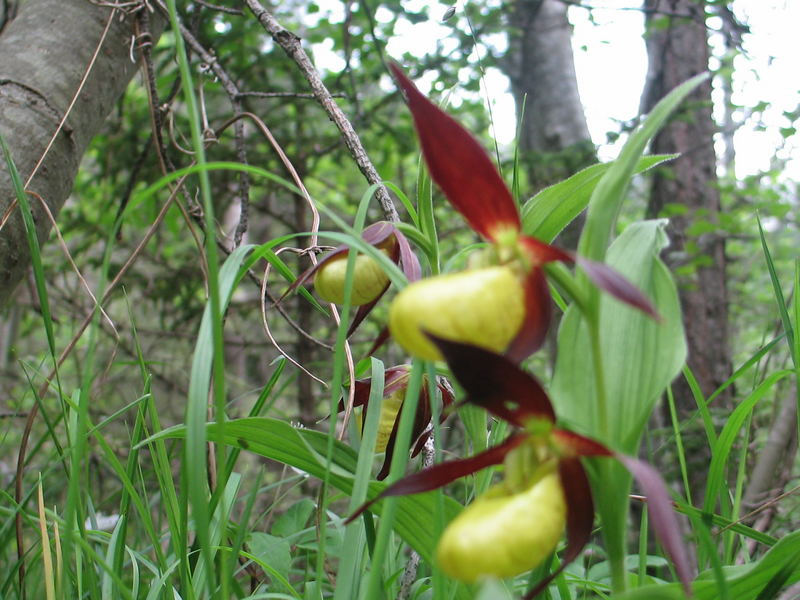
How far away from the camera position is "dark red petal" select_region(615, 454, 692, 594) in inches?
15.7

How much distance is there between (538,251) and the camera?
19.3 inches

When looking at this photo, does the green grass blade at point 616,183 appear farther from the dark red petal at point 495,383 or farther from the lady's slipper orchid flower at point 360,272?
the lady's slipper orchid flower at point 360,272

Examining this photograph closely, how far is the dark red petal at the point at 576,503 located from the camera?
50 cm

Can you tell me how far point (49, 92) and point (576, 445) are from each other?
1247 millimetres

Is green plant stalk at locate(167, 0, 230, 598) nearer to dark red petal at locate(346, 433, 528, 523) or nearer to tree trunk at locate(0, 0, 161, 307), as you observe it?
dark red petal at locate(346, 433, 528, 523)

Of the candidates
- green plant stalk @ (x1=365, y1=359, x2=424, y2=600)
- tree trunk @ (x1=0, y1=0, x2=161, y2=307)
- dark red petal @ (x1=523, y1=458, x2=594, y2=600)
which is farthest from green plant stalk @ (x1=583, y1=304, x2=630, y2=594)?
tree trunk @ (x1=0, y1=0, x2=161, y2=307)

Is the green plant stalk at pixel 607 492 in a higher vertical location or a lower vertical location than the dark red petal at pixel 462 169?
lower

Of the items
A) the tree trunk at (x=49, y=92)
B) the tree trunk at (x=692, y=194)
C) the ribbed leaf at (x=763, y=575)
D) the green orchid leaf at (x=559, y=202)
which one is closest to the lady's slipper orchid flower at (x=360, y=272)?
the green orchid leaf at (x=559, y=202)

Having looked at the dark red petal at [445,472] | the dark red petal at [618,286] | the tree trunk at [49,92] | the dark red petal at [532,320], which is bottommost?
the dark red petal at [445,472]

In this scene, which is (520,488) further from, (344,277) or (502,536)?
(344,277)

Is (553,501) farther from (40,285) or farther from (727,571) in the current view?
(40,285)

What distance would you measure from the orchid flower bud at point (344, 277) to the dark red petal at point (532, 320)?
22cm

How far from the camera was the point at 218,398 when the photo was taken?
52 centimetres

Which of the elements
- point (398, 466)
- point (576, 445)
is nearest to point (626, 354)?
point (576, 445)
